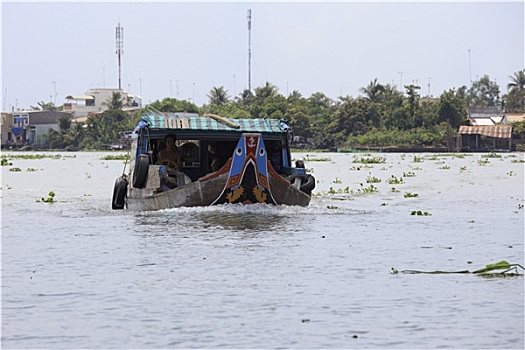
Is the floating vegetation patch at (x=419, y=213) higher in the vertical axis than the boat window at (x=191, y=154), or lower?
lower

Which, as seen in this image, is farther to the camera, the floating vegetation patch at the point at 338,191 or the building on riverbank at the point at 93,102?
the building on riverbank at the point at 93,102

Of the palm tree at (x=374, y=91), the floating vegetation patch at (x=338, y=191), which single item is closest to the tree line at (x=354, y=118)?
the palm tree at (x=374, y=91)

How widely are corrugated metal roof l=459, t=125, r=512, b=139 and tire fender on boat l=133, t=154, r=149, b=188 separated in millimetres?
57381

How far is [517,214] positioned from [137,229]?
300 inches

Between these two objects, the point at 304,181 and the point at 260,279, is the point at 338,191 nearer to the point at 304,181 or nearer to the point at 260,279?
the point at 304,181

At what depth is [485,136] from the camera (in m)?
74.7

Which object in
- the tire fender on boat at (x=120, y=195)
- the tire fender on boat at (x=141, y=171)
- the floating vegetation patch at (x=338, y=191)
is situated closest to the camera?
the tire fender on boat at (x=141, y=171)

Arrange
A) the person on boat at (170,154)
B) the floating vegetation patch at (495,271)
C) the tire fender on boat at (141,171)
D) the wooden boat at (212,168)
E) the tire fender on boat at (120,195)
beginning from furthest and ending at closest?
the tire fender on boat at (120,195), the person on boat at (170,154), the tire fender on boat at (141,171), the wooden boat at (212,168), the floating vegetation patch at (495,271)

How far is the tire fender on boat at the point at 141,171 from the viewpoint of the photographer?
18.1 meters

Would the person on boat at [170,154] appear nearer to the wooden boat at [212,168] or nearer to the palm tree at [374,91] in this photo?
the wooden boat at [212,168]

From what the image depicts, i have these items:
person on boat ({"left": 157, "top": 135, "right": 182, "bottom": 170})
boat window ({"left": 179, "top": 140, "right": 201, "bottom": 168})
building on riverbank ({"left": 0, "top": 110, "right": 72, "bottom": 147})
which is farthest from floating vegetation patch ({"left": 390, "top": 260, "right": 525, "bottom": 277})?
building on riverbank ({"left": 0, "top": 110, "right": 72, "bottom": 147})

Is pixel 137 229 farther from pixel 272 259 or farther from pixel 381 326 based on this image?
pixel 381 326

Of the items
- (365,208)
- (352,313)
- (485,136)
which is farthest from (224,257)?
(485,136)

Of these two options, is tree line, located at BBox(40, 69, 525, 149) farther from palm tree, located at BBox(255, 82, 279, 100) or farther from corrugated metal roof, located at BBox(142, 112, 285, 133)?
corrugated metal roof, located at BBox(142, 112, 285, 133)
